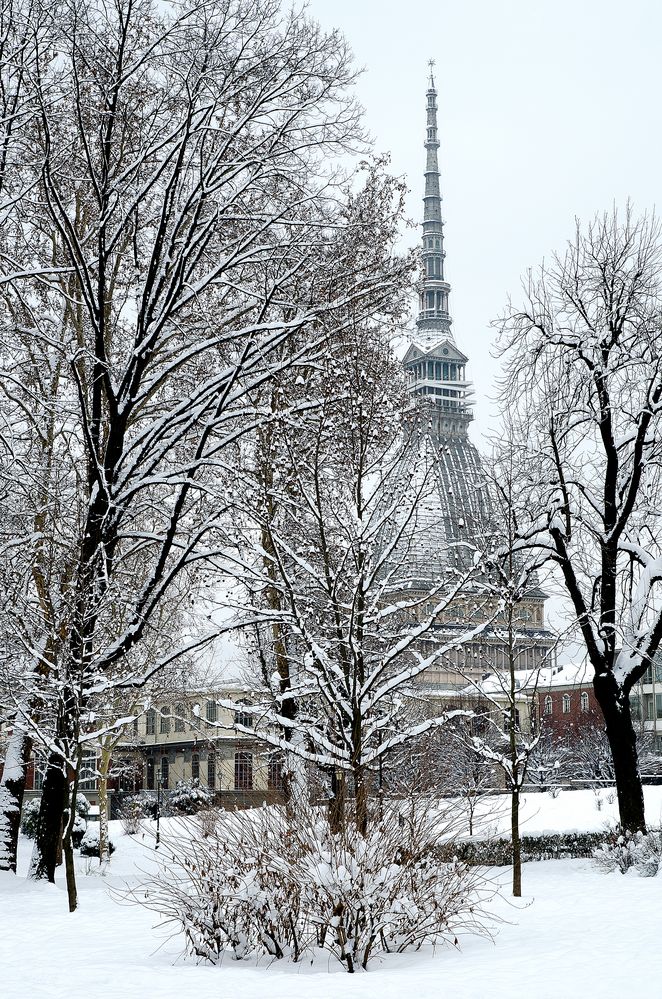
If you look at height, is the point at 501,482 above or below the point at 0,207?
below

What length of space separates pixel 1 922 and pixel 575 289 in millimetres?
15214

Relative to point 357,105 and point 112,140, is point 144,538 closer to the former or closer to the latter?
point 112,140

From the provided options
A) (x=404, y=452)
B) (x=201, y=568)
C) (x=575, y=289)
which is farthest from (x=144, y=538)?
(x=575, y=289)

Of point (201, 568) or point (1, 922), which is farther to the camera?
point (201, 568)

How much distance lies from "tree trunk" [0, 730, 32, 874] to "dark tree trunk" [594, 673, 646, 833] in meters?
10.6

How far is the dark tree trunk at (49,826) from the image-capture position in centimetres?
1780

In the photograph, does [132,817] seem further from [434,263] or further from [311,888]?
[434,263]

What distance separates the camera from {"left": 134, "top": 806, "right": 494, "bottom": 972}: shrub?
10.0 meters

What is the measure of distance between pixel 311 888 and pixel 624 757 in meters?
12.4

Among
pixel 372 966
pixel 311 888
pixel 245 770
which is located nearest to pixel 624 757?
pixel 372 966

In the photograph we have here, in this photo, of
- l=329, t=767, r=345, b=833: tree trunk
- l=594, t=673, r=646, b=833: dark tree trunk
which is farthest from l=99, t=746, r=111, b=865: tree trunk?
l=329, t=767, r=345, b=833: tree trunk

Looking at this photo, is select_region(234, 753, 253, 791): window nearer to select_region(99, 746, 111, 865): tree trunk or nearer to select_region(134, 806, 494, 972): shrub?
select_region(134, 806, 494, 972): shrub

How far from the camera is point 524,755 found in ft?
62.9

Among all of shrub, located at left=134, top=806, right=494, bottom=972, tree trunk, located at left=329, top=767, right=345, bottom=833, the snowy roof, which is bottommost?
shrub, located at left=134, top=806, right=494, bottom=972
